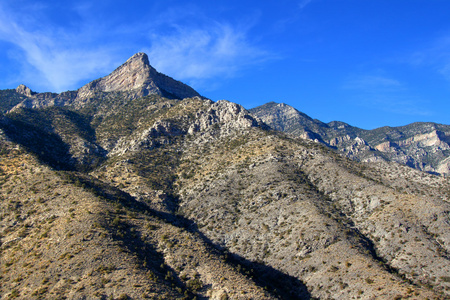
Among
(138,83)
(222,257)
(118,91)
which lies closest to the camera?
(222,257)

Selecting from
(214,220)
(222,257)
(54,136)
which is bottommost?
(222,257)

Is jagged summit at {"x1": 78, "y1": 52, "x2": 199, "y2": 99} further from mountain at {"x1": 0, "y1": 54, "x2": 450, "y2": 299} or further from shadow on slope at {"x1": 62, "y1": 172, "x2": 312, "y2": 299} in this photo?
shadow on slope at {"x1": 62, "y1": 172, "x2": 312, "y2": 299}

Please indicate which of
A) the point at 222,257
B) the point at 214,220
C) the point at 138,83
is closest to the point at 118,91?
the point at 138,83

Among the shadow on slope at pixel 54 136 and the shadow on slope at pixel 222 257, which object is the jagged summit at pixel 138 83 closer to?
the shadow on slope at pixel 54 136

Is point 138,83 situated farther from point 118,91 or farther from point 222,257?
point 222,257

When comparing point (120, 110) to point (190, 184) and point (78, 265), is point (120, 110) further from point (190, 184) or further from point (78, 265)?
point (78, 265)

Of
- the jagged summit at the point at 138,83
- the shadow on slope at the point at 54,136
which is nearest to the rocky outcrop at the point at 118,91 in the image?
the jagged summit at the point at 138,83

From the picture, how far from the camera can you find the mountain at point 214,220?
161ft

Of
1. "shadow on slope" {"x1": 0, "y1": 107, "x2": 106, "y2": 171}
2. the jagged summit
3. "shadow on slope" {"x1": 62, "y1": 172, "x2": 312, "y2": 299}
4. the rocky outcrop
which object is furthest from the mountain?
the jagged summit

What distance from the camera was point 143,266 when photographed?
Result: 50156 millimetres

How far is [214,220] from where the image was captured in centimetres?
7644

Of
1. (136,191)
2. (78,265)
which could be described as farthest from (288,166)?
(78,265)

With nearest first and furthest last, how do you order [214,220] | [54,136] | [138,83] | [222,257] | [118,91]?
[222,257] < [214,220] < [54,136] < [138,83] < [118,91]

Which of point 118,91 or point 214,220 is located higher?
point 118,91
